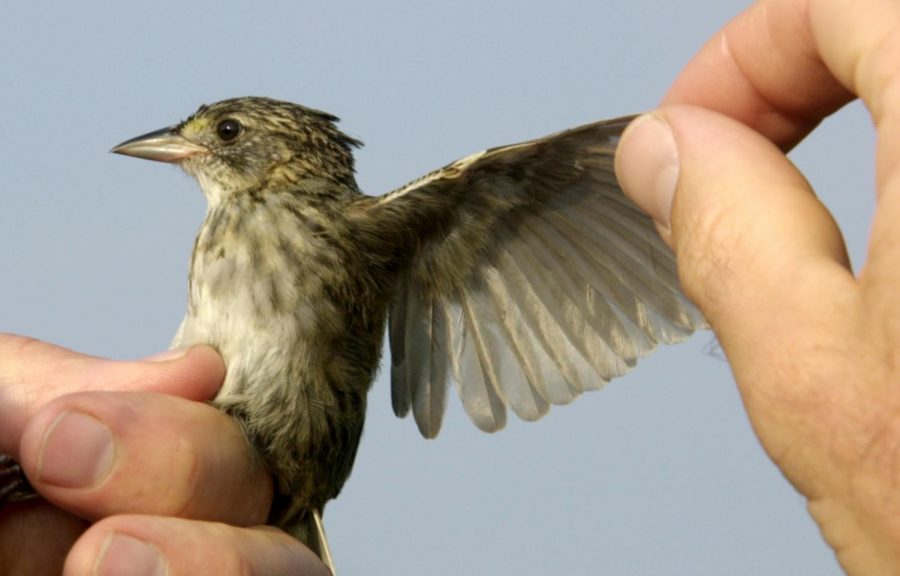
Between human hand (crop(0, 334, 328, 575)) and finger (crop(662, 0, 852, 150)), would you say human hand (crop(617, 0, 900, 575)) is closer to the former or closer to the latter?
finger (crop(662, 0, 852, 150))

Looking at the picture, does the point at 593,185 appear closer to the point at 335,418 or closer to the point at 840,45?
the point at 335,418

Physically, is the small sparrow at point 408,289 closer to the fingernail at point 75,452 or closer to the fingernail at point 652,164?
the fingernail at point 75,452

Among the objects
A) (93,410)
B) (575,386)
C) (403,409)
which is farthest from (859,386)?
(403,409)

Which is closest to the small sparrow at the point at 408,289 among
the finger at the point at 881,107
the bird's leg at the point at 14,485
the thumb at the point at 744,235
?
the bird's leg at the point at 14,485

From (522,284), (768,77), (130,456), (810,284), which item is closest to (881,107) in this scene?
(810,284)

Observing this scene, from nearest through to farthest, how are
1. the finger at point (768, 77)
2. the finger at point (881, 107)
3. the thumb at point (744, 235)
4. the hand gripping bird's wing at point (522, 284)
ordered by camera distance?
the finger at point (881, 107)
the thumb at point (744, 235)
the finger at point (768, 77)
the hand gripping bird's wing at point (522, 284)

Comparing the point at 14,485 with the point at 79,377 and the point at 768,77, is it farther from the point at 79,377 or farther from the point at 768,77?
the point at 768,77

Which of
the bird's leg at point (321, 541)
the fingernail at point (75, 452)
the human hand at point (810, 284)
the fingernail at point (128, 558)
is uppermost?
the human hand at point (810, 284)
